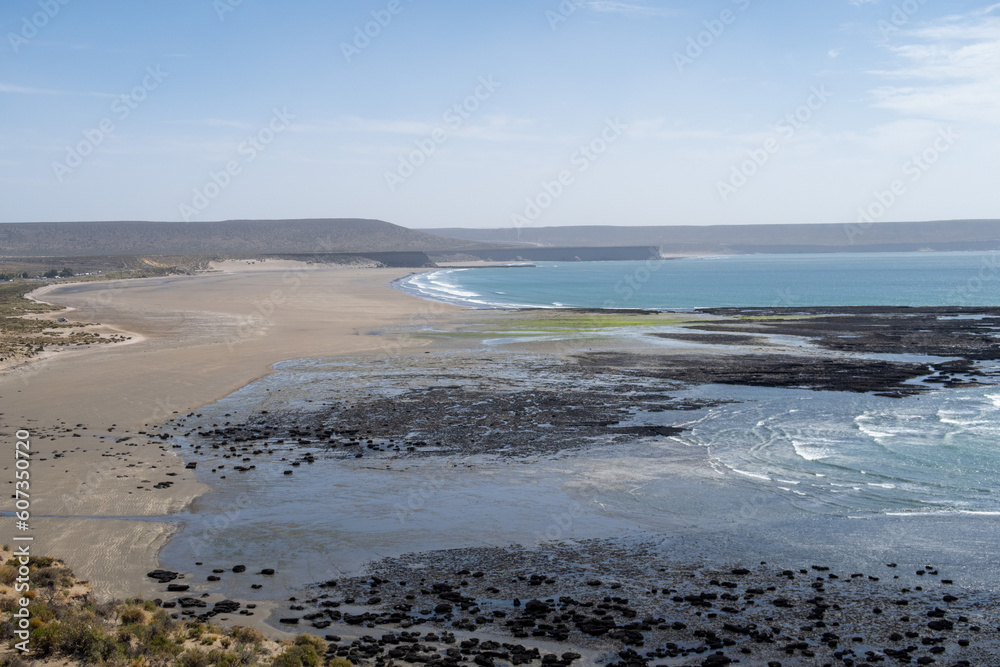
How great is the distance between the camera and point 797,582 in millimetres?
12383

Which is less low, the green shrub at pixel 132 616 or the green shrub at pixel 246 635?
the green shrub at pixel 132 616

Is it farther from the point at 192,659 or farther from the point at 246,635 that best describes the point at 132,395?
the point at 192,659

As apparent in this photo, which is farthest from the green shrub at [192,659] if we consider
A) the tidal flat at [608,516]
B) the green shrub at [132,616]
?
the tidal flat at [608,516]

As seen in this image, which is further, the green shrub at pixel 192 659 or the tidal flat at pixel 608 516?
the tidal flat at pixel 608 516

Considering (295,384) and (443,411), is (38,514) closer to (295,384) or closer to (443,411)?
(443,411)

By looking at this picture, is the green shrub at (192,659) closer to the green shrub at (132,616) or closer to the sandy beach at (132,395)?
the green shrub at (132,616)

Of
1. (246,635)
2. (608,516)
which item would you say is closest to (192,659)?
(246,635)

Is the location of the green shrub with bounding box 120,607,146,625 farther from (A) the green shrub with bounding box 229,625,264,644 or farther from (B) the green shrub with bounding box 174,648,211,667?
(B) the green shrub with bounding box 174,648,211,667

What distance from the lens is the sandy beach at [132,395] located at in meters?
13.9

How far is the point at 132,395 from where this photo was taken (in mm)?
26484

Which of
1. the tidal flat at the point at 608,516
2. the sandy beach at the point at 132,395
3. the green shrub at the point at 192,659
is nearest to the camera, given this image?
the green shrub at the point at 192,659

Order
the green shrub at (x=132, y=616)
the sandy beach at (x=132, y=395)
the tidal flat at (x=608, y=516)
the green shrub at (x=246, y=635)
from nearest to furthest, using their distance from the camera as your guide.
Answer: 1. the green shrub at (x=246, y=635)
2. the green shrub at (x=132, y=616)
3. the tidal flat at (x=608, y=516)
4. the sandy beach at (x=132, y=395)

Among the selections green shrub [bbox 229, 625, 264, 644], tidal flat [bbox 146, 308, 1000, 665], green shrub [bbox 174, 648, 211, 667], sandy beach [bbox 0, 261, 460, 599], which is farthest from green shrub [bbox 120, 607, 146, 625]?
tidal flat [bbox 146, 308, 1000, 665]

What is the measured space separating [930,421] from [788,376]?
7937mm
